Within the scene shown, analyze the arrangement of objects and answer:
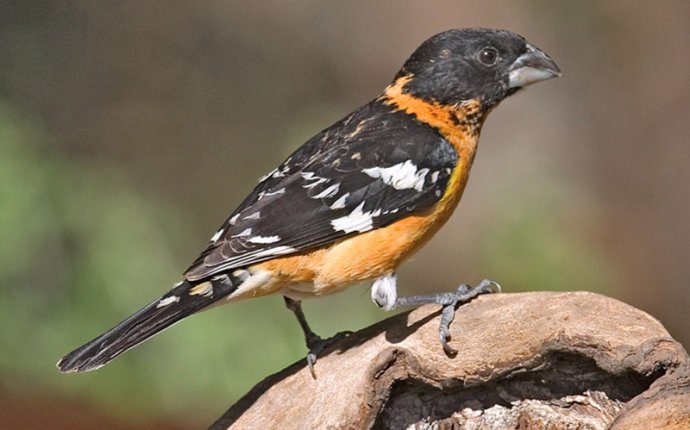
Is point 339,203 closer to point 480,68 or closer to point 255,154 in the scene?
point 480,68

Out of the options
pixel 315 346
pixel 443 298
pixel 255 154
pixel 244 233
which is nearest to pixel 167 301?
pixel 244 233

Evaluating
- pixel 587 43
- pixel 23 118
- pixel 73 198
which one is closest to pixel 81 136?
pixel 23 118

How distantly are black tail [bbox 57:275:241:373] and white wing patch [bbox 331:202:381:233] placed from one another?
490 millimetres

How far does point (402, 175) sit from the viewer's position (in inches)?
180

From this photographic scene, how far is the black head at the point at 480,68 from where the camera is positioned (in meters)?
4.87

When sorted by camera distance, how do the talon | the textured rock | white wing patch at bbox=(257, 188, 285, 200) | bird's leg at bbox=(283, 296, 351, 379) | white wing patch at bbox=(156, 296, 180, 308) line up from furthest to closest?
white wing patch at bbox=(257, 188, 285, 200)
white wing patch at bbox=(156, 296, 180, 308)
bird's leg at bbox=(283, 296, 351, 379)
the talon
the textured rock

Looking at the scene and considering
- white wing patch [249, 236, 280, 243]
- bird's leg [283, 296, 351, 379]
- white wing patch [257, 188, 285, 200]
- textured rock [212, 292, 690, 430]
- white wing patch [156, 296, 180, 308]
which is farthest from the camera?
white wing patch [257, 188, 285, 200]

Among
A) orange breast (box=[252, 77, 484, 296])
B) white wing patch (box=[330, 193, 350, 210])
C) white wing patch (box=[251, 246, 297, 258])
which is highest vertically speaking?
white wing patch (box=[330, 193, 350, 210])

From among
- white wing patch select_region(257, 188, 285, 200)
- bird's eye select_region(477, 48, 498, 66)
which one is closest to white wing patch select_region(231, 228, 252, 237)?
white wing patch select_region(257, 188, 285, 200)

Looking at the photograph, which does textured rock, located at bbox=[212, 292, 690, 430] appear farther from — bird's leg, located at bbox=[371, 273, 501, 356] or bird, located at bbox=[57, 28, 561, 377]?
bird, located at bbox=[57, 28, 561, 377]

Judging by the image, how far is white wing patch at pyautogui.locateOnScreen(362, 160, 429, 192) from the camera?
451cm

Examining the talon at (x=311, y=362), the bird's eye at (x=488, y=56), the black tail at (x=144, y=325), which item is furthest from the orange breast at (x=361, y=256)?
the bird's eye at (x=488, y=56)

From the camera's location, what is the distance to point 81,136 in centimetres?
1013

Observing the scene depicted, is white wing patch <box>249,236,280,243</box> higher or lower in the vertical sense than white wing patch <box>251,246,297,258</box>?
higher
